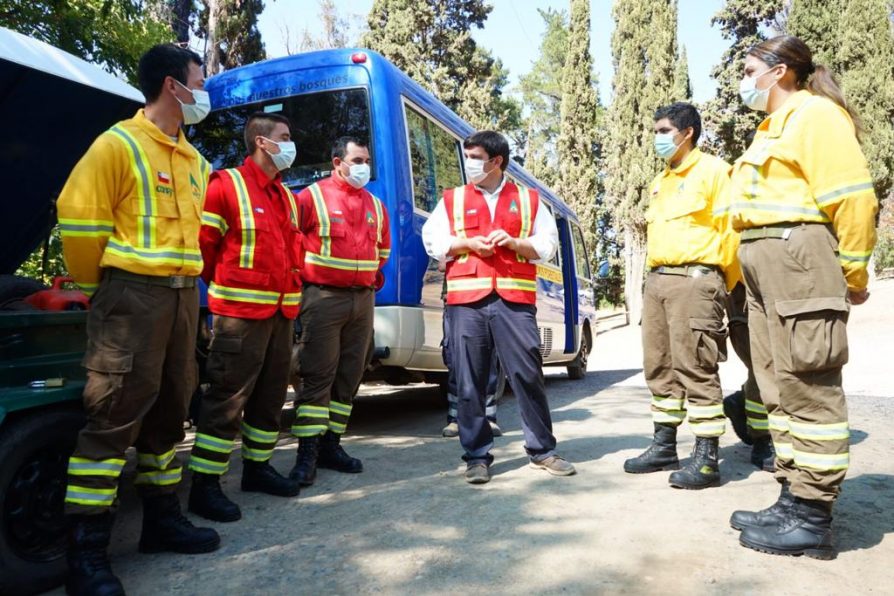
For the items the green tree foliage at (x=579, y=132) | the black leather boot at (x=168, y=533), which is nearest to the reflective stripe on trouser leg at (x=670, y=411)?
the black leather boot at (x=168, y=533)

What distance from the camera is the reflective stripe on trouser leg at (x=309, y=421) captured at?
3812mm

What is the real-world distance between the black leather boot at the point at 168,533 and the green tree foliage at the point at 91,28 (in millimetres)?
5392

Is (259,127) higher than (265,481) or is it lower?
higher

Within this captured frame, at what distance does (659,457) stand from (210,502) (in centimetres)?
252

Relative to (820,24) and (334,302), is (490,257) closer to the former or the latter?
(334,302)

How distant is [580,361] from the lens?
9.74m

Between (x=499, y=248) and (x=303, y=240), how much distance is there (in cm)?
116

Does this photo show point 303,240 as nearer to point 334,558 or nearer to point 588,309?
point 334,558

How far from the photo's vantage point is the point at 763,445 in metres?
4.01

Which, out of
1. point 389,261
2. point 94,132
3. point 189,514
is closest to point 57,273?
point 94,132

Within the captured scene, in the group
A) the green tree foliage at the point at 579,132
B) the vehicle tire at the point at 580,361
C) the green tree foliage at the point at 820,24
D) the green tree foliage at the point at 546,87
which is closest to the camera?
the vehicle tire at the point at 580,361

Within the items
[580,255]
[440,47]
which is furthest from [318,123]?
[440,47]

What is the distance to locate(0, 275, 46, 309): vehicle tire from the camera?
346 cm

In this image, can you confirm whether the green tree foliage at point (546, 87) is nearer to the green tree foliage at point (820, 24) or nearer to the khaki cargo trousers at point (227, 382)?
the green tree foliage at point (820, 24)
